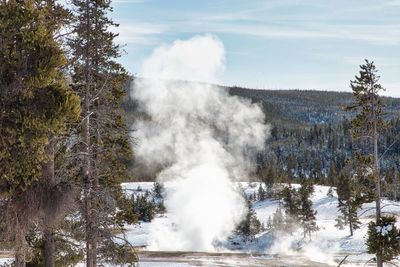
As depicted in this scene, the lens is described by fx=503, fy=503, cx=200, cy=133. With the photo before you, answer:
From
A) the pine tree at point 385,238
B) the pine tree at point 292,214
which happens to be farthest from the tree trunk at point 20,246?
the pine tree at point 292,214

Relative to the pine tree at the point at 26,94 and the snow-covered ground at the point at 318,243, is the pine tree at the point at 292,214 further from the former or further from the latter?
the pine tree at the point at 26,94

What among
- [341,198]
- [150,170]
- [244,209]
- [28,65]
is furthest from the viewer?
[150,170]

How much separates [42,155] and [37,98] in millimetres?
1290

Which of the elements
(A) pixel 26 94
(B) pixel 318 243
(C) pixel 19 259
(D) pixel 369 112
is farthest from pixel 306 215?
(A) pixel 26 94

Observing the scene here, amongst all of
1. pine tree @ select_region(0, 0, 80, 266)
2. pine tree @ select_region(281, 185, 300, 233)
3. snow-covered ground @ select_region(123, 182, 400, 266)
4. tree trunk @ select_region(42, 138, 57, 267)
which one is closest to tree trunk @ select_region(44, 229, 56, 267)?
tree trunk @ select_region(42, 138, 57, 267)

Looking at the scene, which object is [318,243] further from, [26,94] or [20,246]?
[26,94]

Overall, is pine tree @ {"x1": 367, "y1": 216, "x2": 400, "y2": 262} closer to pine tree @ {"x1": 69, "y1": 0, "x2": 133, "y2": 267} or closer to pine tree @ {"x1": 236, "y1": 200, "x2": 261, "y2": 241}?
pine tree @ {"x1": 69, "y1": 0, "x2": 133, "y2": 267}

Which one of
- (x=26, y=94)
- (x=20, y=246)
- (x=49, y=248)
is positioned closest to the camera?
(x=26, y=94)

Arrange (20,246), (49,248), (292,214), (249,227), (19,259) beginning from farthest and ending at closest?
(249,227), (292,214), (49,248), (19,259), (20,246)

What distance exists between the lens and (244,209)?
283ft

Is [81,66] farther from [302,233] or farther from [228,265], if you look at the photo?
[302,233]

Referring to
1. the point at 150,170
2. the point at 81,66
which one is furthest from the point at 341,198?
the point at 150,170

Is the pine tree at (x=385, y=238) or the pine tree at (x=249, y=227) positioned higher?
the pine tree at (x=385, y=238)

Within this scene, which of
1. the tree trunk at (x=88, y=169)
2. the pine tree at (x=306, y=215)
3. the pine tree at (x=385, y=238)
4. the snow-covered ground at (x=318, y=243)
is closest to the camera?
the tree trunk at (x=88, y=169)
